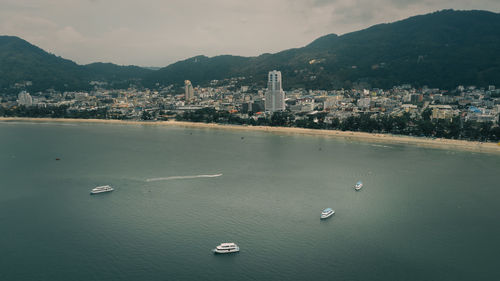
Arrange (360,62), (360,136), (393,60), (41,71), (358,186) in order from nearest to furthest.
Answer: (358,186) < (360,136) < (393,60) < (360,62) < (41,71)

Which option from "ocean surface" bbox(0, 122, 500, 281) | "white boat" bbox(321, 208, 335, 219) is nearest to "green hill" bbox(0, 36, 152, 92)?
"ocean surface" bbox(0, 122, 500, 281)

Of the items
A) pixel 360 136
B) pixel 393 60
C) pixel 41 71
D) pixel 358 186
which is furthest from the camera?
pixel 41 71

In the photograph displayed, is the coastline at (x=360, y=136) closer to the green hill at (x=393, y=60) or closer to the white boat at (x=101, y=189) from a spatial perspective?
the white boat at (x=101, y=189)

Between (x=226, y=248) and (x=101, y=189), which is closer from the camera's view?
(x=226, y=248)

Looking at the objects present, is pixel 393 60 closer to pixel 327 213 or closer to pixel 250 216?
pixel 327 213

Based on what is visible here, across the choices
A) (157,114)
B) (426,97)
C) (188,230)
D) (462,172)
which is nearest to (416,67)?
(426,97)

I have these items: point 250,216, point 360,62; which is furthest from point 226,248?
point 360,62

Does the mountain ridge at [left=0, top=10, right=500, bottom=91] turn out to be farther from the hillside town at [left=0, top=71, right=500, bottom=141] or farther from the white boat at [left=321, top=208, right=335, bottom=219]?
the white boat at [left=321, top=208, right=335, bottom=219]
